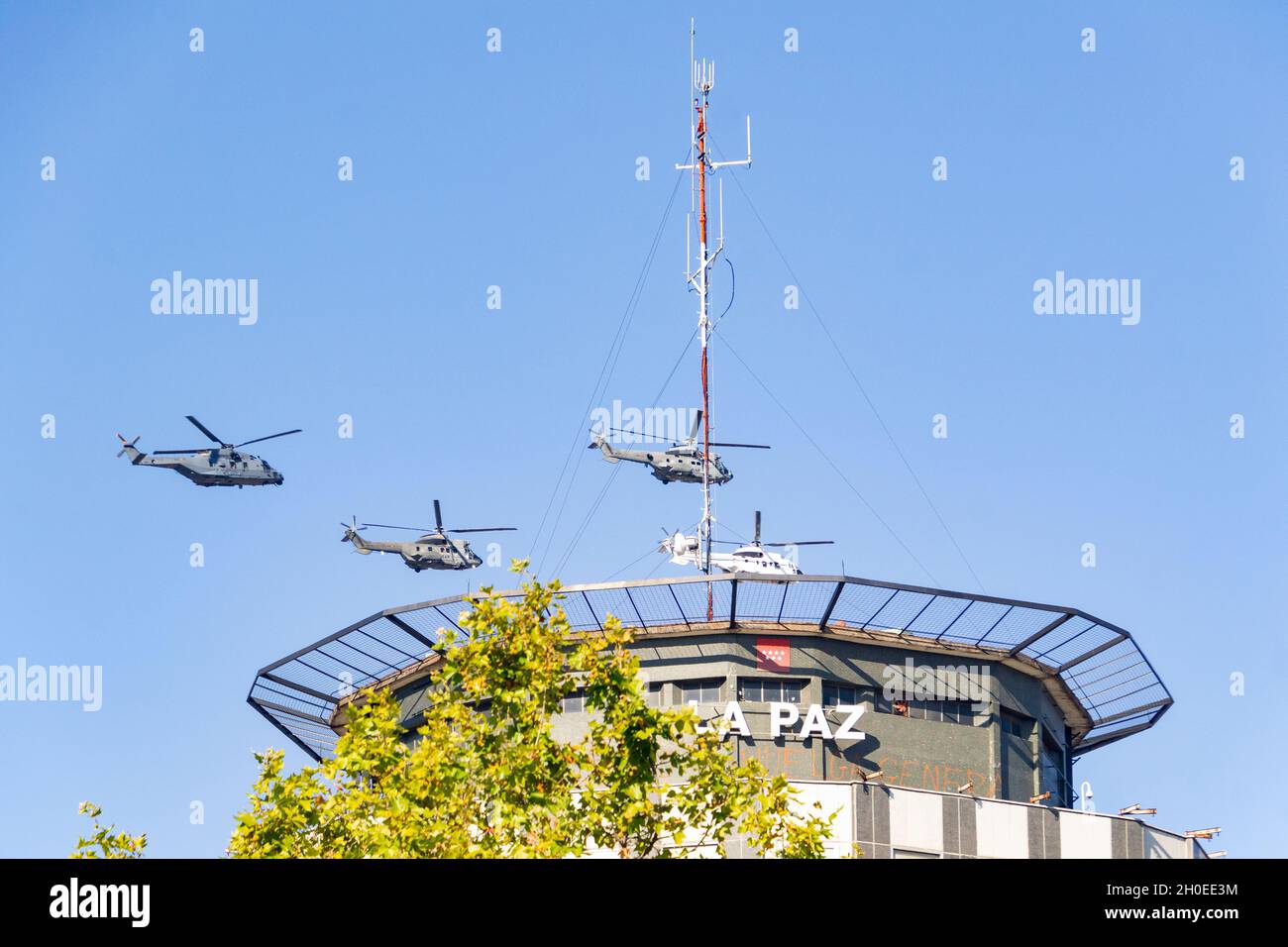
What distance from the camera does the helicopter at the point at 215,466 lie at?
302 ft

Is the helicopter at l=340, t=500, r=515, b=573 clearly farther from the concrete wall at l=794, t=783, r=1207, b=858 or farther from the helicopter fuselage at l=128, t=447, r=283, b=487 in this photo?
the concrete wall at l=794, t=783, r=1207, b=858

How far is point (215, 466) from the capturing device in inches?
3632

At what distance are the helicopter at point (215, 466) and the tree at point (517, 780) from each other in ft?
190

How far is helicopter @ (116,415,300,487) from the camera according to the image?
302ft

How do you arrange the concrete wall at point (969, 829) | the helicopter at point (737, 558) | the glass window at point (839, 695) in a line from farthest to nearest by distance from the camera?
the helicopter at point (737, 558)
the glass window at point (839, 695)
the concrete wall at point (969, 829)

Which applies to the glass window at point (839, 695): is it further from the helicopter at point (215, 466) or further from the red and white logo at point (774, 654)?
the helicopter at point (215, 466)

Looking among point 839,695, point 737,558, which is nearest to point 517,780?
point 839,695

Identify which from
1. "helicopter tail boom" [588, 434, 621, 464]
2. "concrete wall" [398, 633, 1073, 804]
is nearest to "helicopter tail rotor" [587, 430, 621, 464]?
"helicopter tail boom" [588, 434, 621, 464]

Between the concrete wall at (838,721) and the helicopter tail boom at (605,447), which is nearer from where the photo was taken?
the concrete wall at (838,721)

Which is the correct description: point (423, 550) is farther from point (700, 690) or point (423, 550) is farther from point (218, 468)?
point (700, 690)

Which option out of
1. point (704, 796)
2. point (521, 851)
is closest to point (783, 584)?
point (704, 796)

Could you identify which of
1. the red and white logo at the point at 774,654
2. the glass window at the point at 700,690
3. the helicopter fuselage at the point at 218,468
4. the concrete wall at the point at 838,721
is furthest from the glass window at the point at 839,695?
the helicopter fuselage at the point at 218,468

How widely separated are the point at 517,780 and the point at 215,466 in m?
64.1
